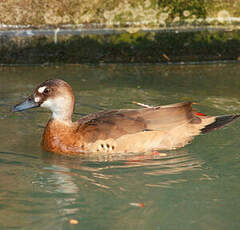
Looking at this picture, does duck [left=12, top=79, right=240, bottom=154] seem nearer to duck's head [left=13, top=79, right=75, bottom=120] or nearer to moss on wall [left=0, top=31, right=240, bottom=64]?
duck's head [left=13, top=79, right=75, bottom=120]

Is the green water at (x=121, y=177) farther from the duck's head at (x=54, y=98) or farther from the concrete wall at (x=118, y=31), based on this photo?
the concrete wall at (x=118, y=31)

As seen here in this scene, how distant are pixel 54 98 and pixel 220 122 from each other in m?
1.97

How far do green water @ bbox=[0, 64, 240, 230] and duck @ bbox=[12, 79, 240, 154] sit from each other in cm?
16

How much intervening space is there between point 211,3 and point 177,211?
6591mm

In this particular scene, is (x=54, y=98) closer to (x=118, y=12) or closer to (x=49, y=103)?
(x=49, y=103)

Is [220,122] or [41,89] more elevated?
[41,89]

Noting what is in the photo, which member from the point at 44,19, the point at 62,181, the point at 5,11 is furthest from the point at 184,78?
the point at 62,181

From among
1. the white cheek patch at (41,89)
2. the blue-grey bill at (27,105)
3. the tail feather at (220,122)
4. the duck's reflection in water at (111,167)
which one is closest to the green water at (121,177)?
the duck's reflection in water at (111,167)

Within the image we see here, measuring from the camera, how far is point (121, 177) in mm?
5309

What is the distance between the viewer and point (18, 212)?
4484 mm

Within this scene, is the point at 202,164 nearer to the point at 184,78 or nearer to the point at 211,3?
the point at 184,78

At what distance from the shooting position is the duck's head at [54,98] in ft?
21.2

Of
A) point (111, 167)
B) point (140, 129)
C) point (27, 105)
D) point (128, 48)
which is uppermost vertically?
point (128, 48)

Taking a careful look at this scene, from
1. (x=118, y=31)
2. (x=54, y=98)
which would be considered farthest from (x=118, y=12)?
(x=54, y=98)
